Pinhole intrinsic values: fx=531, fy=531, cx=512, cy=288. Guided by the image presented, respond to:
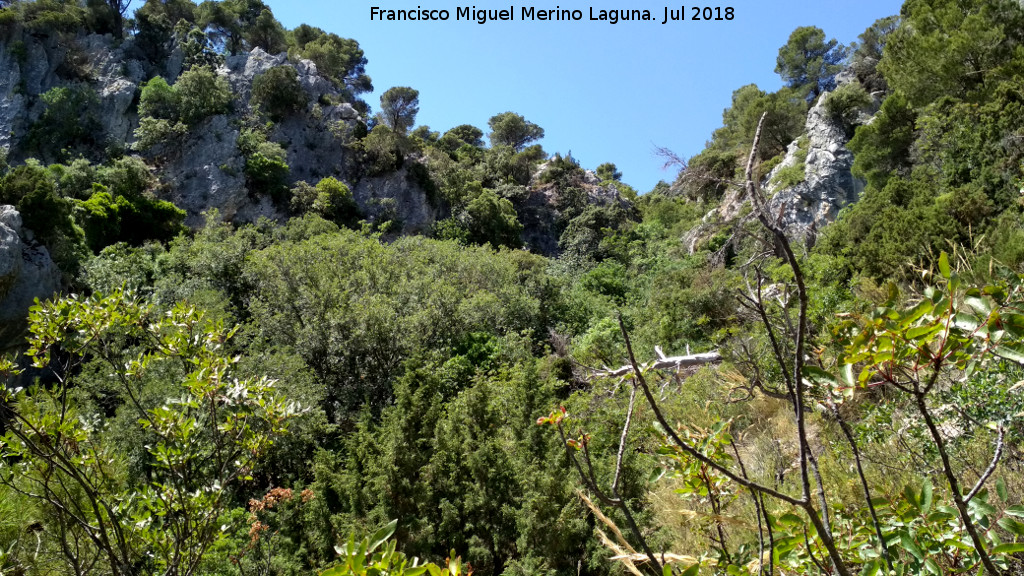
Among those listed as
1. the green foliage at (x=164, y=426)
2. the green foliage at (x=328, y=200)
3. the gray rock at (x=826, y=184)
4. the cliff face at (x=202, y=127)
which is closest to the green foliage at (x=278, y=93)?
the cliff face at (x=202, y=127)

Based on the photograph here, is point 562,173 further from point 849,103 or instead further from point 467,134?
point 849,103

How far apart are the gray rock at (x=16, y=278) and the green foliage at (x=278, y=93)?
16.2 m

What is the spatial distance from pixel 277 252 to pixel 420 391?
9118 mm

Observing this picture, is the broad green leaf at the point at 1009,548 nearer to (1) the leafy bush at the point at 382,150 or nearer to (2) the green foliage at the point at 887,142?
(2) the green foliage at the point at 887,142

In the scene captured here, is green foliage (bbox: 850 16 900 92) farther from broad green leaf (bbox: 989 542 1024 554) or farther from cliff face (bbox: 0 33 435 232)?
broad green leaf (bbox: 989 542 1024 554)

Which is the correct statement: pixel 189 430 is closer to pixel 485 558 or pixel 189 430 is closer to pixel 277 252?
pixel 485 558

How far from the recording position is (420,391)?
5555 mm

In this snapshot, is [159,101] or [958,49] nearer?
[958,49]

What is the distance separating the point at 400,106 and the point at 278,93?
635 centimetres

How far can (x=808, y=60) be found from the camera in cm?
2803

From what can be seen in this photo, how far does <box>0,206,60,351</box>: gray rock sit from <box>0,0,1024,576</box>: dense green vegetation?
1.12 metres

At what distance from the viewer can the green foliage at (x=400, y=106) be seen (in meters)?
29.6

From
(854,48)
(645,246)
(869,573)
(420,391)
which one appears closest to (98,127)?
(645,246)

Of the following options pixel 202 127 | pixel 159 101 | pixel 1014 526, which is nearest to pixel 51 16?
pixel 159 101
